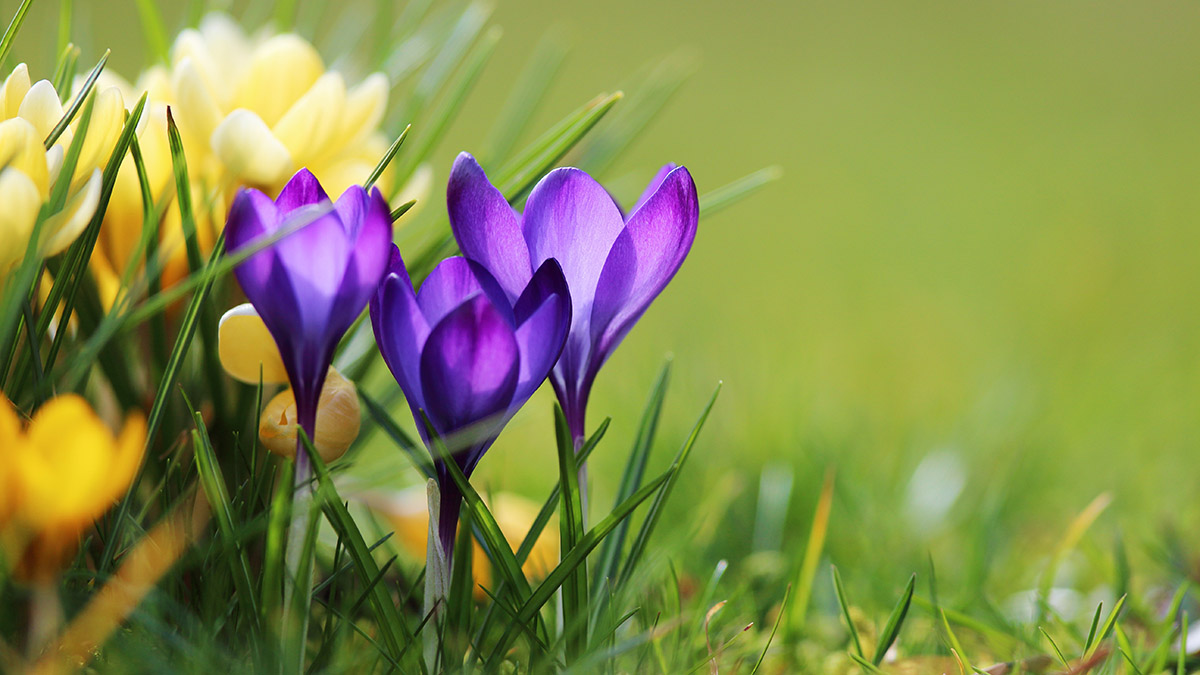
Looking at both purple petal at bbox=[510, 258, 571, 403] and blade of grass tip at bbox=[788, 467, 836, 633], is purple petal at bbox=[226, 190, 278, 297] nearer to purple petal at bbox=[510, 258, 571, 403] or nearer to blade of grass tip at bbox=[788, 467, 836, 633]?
purple petal at bbox=[510, 258, 571, 403]

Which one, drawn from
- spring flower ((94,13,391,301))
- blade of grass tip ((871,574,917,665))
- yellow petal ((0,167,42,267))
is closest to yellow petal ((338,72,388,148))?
spring flower ((94,13,391,301))

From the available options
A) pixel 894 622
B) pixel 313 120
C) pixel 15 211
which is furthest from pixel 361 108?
pixel 894 622

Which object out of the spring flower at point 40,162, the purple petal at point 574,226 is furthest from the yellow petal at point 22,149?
the purple petal at point 574,226

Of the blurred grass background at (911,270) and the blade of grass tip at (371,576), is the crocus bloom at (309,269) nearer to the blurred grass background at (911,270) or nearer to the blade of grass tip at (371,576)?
the blade of grass tip at (371,576)

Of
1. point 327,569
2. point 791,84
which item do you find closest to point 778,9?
point 791,84

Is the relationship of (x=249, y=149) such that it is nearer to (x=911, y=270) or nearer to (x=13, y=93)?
(x=13, y=93)
